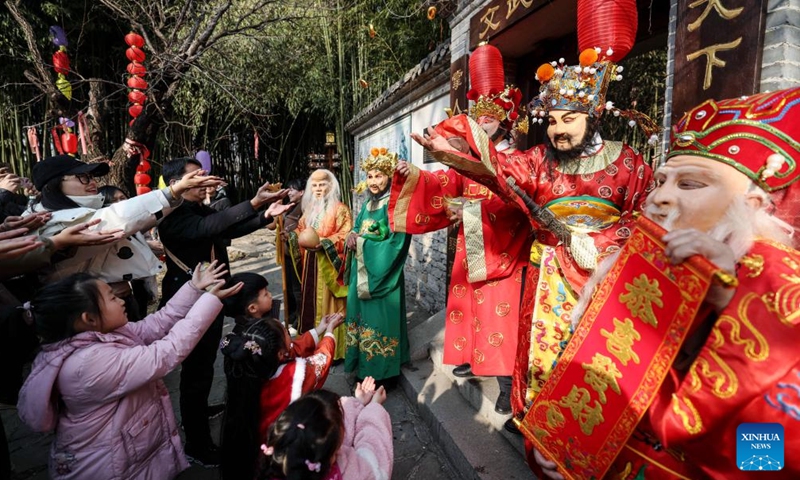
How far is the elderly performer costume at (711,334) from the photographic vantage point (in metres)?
0.86

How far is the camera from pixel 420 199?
2.62 meters

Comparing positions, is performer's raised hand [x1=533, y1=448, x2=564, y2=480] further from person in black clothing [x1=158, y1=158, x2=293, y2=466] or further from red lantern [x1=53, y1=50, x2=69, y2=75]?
red lantern [x1=53, y1=50, x2=69, y2=75]

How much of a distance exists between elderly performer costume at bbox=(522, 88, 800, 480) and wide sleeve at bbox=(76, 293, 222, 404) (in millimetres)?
1593

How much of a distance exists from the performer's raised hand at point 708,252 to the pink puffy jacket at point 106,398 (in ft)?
6.18

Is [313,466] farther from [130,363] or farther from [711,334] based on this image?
[711,334]

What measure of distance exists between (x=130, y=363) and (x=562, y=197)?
2122 millimetres

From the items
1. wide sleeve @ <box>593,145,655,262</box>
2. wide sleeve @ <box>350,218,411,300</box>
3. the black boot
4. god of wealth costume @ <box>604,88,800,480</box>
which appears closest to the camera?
god of wealth costume @ <box>604,88,800,480</box>

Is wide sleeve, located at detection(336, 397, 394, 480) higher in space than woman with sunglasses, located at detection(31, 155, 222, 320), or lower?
lower

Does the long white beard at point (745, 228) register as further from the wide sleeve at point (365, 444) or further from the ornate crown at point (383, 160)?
the ornate crown at point (383, 160)

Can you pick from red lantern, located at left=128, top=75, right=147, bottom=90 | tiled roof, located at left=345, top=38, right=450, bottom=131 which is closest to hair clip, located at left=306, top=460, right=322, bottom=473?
tiled roof, located at left=345, top=38, right=450, bottom=131

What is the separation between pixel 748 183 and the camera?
1021mm

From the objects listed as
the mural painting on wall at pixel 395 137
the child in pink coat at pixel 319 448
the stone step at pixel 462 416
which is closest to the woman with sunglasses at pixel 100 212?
the child in pink coat at pixel 319 448

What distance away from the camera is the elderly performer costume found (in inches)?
33.7

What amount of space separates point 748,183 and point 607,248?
742 mm
